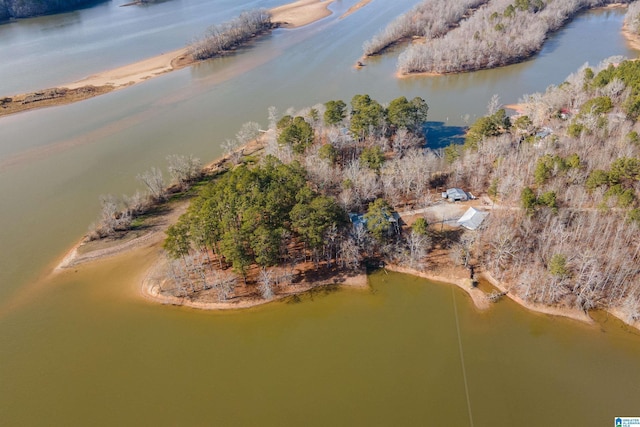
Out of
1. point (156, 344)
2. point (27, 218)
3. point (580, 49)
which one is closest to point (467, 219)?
point (156, 344)

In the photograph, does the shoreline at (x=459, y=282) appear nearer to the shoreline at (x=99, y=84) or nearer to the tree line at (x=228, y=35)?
the shoreline at (x=99, y=84)

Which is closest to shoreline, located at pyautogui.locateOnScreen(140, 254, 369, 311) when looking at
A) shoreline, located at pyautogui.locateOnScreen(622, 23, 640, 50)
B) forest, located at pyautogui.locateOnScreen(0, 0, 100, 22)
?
shoreline, located at pyautogui.locateOnScreen(622, 23, 640, 50)

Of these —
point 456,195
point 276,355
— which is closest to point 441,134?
point 456,195

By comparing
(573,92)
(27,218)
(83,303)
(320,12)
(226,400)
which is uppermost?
(320,12)

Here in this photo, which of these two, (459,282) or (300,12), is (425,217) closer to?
(459,282)

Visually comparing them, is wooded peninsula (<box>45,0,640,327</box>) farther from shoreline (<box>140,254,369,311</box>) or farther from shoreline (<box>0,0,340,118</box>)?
shoreline (<box>0,0,340,118</box>)

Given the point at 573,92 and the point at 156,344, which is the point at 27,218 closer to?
the point at 156,344
